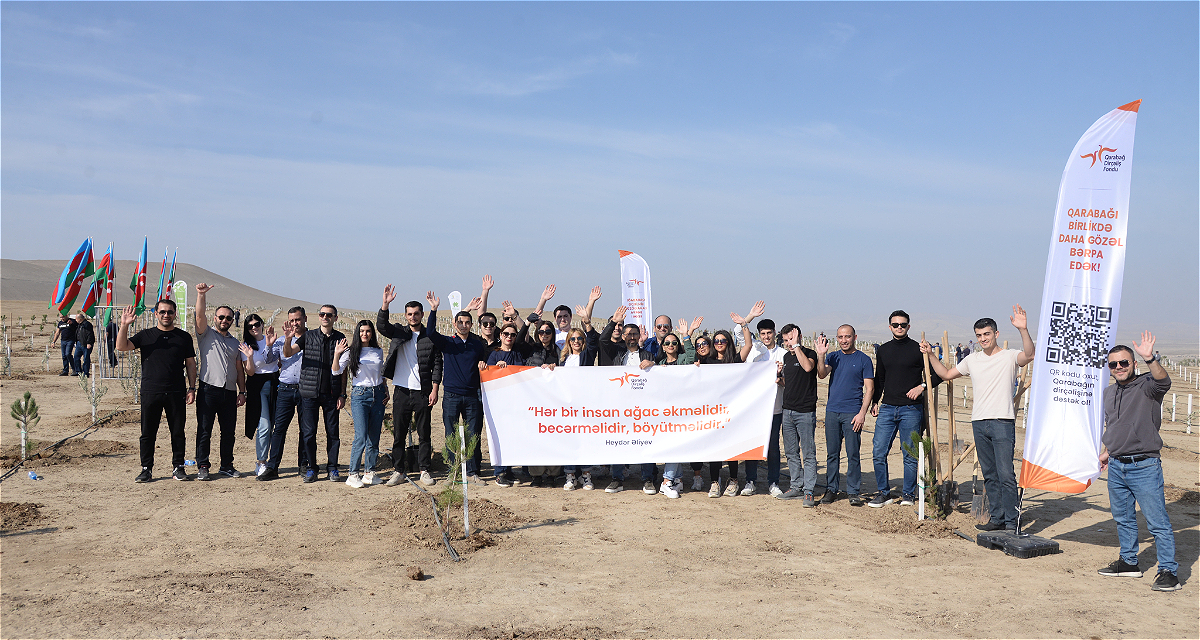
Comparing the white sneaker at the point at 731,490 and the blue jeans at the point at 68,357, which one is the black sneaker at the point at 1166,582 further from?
the blue jeans at the point at 68,357

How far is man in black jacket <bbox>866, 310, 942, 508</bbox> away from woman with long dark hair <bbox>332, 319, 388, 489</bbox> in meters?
5.87

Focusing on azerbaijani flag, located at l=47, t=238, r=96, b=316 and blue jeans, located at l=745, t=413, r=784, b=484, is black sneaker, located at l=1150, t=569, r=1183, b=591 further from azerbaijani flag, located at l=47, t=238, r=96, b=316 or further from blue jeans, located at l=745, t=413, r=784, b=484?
azerbaijani flag, located at l=47, t=238, r=96, b=316

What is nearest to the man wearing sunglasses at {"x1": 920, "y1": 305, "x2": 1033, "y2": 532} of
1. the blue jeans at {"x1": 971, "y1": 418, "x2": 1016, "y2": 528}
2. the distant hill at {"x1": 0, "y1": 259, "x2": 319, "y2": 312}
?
the blue jeans at {"x1": 971, "y1": 418, "x2": 1016, "y2": 528}

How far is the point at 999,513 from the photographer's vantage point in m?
7.50

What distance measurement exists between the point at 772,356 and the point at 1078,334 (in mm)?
3163

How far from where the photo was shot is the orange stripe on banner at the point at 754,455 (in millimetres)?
8805

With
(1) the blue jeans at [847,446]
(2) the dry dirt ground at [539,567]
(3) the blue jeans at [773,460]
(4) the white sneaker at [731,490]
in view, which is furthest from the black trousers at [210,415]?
(1) the blue jeans at [847,446]

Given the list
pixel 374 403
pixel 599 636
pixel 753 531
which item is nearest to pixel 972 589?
pixel 753 531

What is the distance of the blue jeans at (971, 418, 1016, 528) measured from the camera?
740 cm

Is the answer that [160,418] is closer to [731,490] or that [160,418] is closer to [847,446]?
[731,490]

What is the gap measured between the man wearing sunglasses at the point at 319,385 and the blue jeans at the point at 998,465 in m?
7.31

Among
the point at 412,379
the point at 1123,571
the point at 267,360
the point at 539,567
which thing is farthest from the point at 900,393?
the point at 267,360

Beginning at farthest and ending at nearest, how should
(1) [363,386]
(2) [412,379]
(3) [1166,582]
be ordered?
(2) [412,379]
(1) [363,386]
(3) [1166,582]

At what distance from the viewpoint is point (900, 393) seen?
26.7ft
